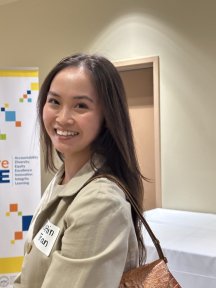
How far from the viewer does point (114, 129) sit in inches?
35.8

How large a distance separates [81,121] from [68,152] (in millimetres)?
108

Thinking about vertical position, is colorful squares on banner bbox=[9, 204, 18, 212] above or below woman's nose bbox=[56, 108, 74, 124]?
below

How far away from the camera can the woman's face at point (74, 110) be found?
0.89 meters

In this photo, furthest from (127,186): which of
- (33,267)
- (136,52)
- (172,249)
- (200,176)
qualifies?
(136,52)

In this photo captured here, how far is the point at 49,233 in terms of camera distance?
0.86 m

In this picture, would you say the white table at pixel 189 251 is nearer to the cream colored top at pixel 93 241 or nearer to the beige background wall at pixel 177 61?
the beige background wall at pixel 177 61

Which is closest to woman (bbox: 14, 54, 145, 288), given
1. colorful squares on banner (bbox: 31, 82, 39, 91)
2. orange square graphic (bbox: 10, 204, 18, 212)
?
orange square graphic (bbox: 10, 204, 18, 212)

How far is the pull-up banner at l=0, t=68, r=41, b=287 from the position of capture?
308 cm

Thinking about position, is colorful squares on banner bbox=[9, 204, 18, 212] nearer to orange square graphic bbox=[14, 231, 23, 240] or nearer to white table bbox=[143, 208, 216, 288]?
orange square graphic bbox=[14, 231, 23, 240]

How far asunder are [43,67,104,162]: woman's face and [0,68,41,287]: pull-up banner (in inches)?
88.1

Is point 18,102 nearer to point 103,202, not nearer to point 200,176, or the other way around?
point 200,176

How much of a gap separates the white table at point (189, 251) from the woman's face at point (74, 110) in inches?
42.4

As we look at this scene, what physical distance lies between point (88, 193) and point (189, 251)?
1.15m

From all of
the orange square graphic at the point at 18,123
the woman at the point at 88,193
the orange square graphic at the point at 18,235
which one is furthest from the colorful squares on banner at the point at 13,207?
the woman at the point at 88,193
